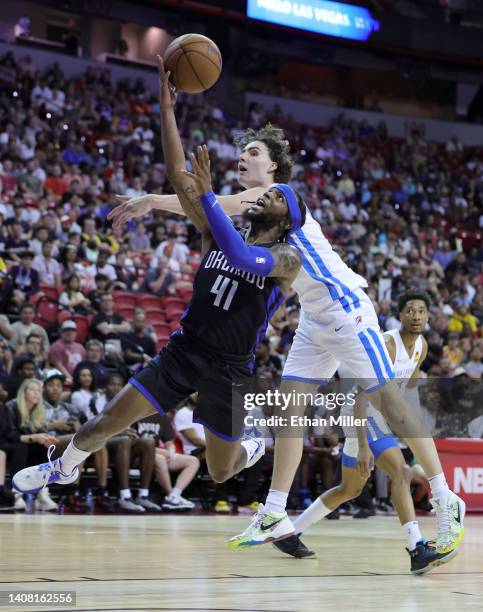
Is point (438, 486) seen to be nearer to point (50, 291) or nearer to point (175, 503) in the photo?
point (175, 503)

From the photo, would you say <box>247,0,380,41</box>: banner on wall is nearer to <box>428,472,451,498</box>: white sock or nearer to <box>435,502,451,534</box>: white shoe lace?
<box>428,472,451,498</box>: white sock

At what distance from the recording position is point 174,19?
88.0 feet

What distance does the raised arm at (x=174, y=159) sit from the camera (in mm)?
4867

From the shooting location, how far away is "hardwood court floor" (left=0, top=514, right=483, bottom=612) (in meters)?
4.08

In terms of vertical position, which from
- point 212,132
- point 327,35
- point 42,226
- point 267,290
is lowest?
point 267,290

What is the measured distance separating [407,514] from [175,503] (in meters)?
4.99

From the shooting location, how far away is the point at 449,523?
16.9 ft

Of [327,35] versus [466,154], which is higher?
[327,35]

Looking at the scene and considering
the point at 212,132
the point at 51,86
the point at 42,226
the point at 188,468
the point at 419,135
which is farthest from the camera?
the point at 419,135

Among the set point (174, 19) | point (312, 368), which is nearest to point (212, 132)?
point (174, 19)

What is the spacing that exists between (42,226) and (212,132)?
9.78m

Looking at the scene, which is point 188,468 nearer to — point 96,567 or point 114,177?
point 96,567

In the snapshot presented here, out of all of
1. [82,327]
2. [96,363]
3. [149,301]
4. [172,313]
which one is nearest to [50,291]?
[82,327]

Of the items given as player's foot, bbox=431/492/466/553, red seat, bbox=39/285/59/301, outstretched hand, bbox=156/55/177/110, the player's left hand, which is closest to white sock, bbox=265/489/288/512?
the player's left hand
